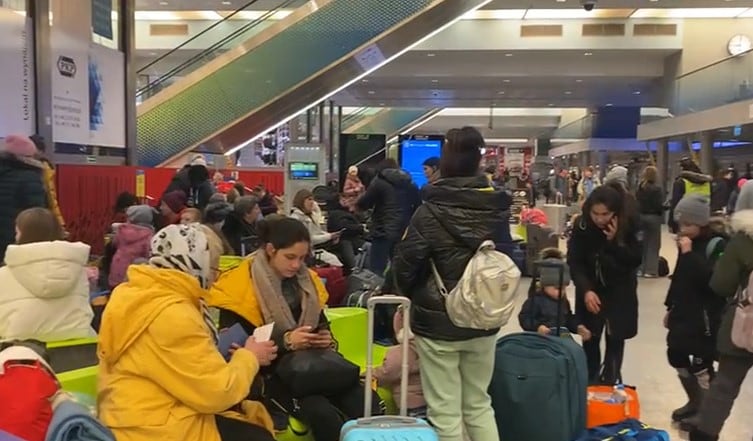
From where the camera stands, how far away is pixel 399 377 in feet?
11.8

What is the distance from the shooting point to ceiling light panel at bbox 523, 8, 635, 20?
1797 centimetres

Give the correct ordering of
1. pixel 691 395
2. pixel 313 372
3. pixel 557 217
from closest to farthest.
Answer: pixel 313 372 → pixel 691 395 → pixel 557 217

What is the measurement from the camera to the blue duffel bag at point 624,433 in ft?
10.8

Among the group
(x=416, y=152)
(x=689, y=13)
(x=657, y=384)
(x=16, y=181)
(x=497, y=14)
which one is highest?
(x=689, y=13)

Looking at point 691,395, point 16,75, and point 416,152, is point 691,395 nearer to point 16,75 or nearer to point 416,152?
point 16,75

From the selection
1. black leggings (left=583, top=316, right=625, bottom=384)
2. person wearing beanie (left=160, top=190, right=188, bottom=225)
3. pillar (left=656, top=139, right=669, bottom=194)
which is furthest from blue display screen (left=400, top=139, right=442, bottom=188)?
pillar (left=656, top=139, right=669, bottom=194)

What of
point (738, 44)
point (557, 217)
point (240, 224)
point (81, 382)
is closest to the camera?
point (81, 382)

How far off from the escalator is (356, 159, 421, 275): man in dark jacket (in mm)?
4513

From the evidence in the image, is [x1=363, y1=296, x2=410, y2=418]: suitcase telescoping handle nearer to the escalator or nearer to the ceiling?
the escalator

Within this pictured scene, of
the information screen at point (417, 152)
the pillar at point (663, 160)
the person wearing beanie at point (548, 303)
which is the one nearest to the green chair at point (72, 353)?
the person wearing beanie at point (548, 303)

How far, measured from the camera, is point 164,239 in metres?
2.38

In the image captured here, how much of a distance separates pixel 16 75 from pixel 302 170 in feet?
21.2

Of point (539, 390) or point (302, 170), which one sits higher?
point (302, 170)

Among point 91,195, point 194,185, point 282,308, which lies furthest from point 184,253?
point 91,195
